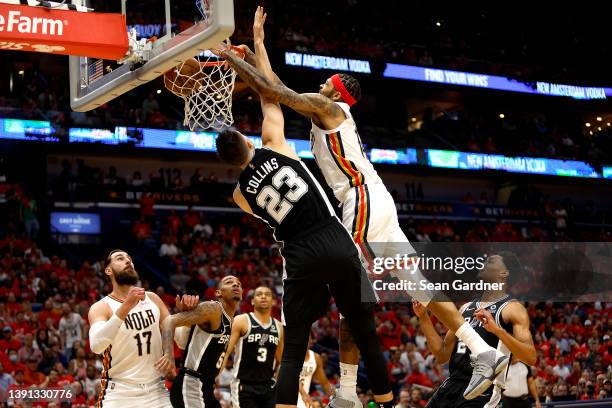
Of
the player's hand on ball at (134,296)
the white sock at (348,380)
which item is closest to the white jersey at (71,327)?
the player's hand on ball at (134,296)

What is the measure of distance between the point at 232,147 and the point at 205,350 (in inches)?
127

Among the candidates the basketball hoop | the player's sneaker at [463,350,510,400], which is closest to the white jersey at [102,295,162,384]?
the basketball hoop

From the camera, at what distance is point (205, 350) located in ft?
27.3

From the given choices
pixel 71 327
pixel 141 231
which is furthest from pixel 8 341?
pixel 141 231

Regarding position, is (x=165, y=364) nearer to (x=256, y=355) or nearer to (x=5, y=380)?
(x=256, y=355)

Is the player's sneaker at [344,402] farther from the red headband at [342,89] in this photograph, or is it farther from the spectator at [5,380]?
the spectator at [5,380]

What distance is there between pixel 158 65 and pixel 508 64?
85.1ft

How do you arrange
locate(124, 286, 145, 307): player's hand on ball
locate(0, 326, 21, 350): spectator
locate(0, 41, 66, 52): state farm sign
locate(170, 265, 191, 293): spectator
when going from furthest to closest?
1. locate(170, 265, 191, 293): spectator
2. locate(0, 326, 21, 350): spectator
3. locate(124, 286, 145, 307): player's hand on ball
4. locate(0, 41, 66, 52): state farm sign

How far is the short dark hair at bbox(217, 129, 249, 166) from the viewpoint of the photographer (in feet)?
18.7

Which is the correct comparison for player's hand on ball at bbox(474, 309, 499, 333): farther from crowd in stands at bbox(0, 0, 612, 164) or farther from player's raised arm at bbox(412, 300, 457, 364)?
crowd in stands at bbox(0, 0, 612, 164)

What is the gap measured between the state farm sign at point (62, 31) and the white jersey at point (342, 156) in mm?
1623

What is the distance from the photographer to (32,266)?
1883 centimetres

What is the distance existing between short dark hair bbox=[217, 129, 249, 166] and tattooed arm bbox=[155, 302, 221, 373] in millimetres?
2066

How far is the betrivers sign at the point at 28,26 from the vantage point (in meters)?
6.06
